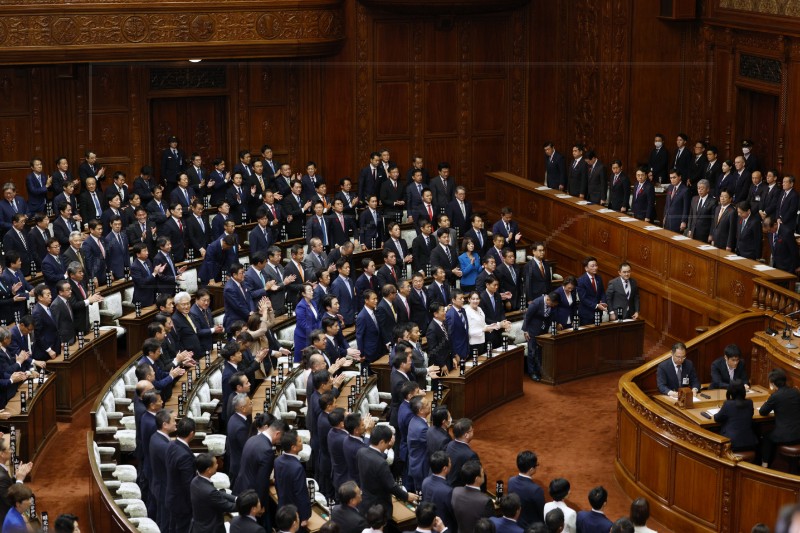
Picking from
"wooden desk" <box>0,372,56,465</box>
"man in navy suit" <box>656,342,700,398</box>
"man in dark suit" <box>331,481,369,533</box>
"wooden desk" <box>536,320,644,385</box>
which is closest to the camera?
"man in dark suit" <box>331,481,369,533</box>

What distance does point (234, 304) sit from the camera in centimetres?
1280

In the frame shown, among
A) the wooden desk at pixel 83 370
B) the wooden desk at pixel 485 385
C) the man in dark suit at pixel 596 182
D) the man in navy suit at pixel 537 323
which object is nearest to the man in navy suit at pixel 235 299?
the wooden desk at pixel 83 370

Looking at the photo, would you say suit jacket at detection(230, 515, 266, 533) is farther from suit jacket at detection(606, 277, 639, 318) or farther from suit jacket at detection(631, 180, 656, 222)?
suit jacket at detection(631, 180, 656, 222)

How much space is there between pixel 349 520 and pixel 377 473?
70 cm

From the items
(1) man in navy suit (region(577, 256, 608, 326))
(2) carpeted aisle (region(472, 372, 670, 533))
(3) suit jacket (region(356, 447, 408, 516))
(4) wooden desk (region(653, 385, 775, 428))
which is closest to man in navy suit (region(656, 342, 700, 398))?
(4) wooden desk (region(653, 385, 775, 428))

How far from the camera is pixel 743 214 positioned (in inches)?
554

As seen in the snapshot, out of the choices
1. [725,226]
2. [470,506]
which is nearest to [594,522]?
[470,506]

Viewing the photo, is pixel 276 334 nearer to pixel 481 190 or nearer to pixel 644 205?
pixel 644 205

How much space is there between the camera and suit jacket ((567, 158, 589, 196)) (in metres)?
17.3

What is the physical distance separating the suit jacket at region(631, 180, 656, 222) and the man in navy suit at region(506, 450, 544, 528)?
27.1ft

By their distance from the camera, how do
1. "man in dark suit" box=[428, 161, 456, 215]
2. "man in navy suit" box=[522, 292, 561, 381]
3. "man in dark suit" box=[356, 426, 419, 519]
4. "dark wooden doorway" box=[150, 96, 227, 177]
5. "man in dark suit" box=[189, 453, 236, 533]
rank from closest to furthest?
"man in dark suit" box=[189, 453, 236, 533] → "man in dark suit" box=[356, 426, 419, 519] → "man in navy suit" box=[522, 292, 561, 381] → "man in dark suit" box=[428, 161, 456, 215] → "dark wooden doorway" box=[150, 96, 227, 177]

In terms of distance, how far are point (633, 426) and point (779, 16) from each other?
25.5 ft

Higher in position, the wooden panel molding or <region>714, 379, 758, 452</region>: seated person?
the wooden panel molding

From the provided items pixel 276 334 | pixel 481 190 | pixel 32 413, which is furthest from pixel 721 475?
pixel 481 190
